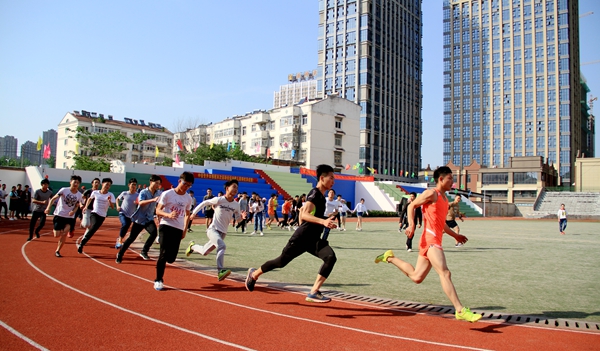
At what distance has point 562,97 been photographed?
102 m

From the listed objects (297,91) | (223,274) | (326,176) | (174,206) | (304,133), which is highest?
(297,91)

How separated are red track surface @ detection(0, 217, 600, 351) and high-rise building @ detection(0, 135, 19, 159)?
506 ft

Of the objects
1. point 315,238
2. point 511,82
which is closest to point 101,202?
point 315,238

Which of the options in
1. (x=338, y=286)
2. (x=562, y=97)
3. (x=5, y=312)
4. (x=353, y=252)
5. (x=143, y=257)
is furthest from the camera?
(x=562, y=97)

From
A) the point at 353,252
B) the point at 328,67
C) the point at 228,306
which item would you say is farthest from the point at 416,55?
the point at 228,306

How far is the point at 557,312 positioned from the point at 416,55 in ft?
354

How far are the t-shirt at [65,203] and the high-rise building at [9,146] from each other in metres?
149

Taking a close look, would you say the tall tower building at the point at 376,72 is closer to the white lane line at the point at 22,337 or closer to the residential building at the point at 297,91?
the residential building at the point at 297,91

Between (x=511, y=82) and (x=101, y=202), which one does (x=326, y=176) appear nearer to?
(x=101, y=202)

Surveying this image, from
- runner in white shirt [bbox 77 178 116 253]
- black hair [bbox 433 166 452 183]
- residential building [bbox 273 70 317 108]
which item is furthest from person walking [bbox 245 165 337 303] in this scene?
residential building [bbox 273 70 317 108]

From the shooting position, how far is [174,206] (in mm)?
7723

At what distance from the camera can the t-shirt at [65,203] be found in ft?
35.6

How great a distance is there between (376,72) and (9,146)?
12379 centimetres

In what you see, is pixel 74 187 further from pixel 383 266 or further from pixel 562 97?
pixel 562 97
